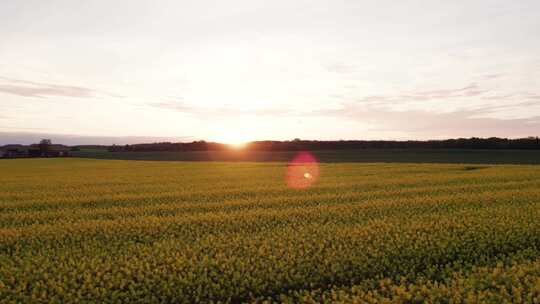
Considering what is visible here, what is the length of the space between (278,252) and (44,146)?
378 feet

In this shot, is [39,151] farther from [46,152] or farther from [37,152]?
[46,152]

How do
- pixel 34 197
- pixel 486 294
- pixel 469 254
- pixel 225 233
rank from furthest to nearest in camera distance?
pixel 34 197 → pixel 225 233 → pixel 469 254 → pixel 486 294

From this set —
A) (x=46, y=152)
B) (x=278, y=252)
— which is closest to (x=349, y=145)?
(x=46, y=152)

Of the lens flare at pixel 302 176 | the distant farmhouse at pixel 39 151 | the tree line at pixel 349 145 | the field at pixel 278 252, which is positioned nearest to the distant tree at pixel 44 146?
the distant farmhouse at pixel 39 151

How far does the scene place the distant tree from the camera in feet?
325

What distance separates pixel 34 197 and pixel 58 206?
4156 mm

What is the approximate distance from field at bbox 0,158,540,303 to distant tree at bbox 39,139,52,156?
95.5 m

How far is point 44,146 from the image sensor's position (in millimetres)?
104750

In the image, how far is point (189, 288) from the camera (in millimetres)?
7148

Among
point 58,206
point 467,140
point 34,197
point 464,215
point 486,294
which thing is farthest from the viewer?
point 467,140

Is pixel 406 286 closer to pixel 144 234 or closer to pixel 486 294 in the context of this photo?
pixel 486 294

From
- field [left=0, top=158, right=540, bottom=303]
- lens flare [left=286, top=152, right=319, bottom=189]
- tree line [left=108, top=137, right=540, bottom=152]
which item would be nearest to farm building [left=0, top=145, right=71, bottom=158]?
tree line [left=108, top=137, right=540, bottom=152]

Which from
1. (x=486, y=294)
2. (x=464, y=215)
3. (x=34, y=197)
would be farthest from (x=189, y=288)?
(x=34, y=197)

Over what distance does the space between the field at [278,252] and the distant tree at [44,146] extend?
95.5 m
